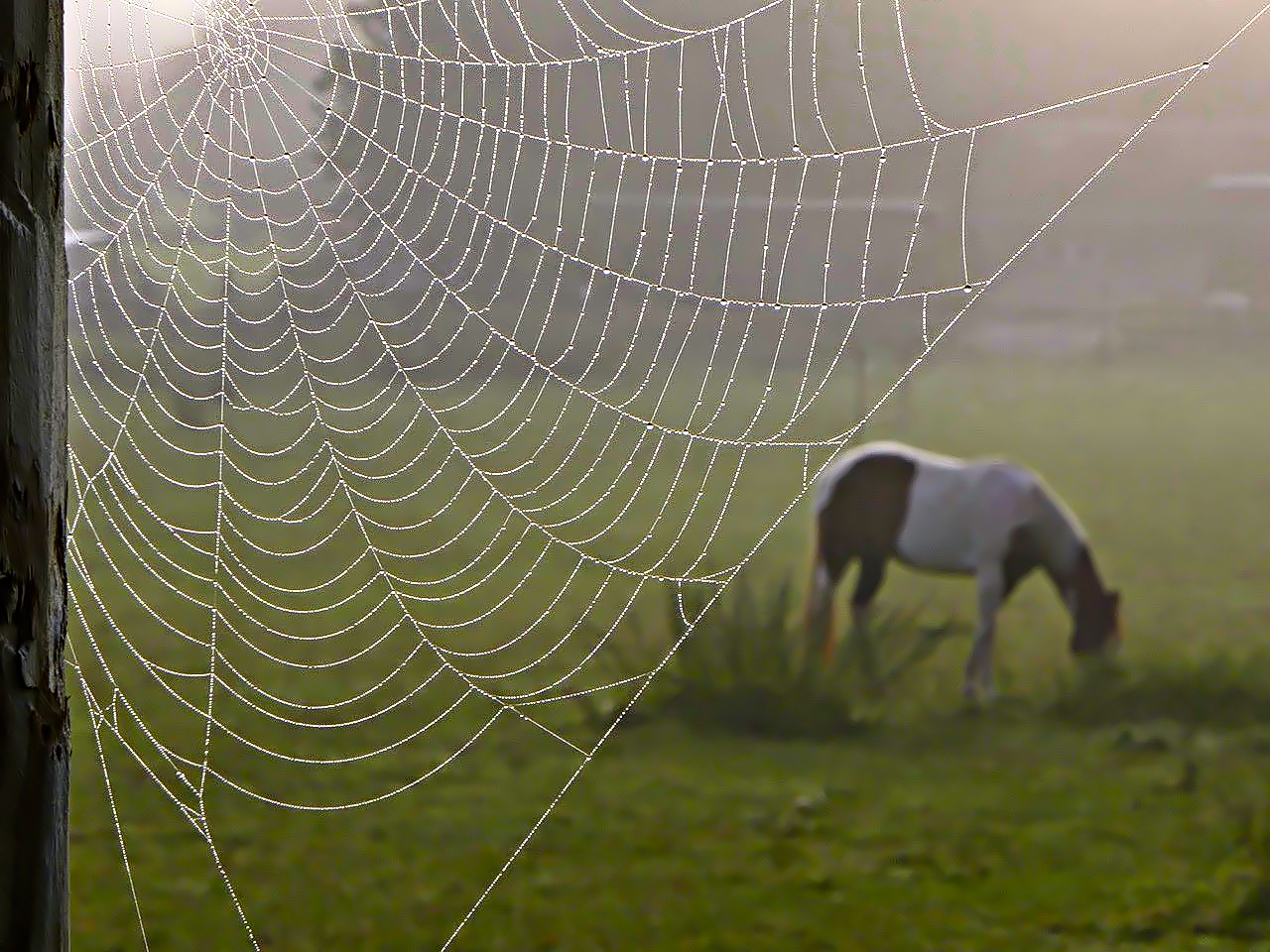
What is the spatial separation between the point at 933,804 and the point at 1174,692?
623 mm

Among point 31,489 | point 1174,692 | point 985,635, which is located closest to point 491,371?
point 985,635

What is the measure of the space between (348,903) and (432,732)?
510 millimetres

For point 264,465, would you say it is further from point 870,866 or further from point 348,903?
point 870,866

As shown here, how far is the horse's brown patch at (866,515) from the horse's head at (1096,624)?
0.46m

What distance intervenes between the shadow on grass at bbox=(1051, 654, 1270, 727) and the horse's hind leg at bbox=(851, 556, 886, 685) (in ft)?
1.41

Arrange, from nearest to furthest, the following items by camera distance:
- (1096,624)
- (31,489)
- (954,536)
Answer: (31,489)
(954,536)
(1096,624)

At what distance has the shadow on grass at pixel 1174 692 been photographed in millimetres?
3250

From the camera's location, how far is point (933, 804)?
3191mm

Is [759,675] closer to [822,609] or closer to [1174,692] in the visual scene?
[822,609]

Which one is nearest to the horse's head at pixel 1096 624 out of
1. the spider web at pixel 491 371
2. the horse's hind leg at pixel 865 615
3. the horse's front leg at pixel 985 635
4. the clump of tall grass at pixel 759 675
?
the horse's front leg at pixel 985 635

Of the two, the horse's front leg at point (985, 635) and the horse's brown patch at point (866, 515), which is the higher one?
the horse's brown patch at point (866, 515)

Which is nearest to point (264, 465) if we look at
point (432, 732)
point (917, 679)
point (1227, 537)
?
point (432, 732)

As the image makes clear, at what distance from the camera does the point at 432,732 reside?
327 centimetres

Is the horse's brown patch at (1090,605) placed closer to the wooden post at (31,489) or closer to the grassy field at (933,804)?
the grassy field at (933,804)
